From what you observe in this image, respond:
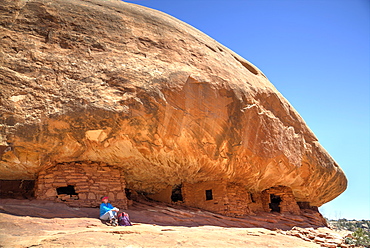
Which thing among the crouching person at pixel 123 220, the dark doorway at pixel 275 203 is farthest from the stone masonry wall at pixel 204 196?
the crouching person at pixel 123 220

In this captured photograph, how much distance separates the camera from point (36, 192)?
7367mm

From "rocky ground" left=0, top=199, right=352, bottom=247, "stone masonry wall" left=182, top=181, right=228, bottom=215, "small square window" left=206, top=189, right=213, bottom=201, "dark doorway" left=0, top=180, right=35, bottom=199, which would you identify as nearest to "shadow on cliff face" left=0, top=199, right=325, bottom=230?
"rocky ground" left=0, top=199, right=352, bottom=247

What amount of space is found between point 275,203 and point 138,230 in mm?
6774

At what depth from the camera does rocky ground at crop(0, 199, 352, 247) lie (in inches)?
198

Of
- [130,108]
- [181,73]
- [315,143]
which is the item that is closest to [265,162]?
[315,143]

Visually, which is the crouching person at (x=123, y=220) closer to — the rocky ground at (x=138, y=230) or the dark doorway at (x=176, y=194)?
the rocky ground at (x=138, y=230)

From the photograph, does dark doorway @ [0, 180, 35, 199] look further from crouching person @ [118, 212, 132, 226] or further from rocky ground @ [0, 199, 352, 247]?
crouching person @ [118, 212, 132, 226]

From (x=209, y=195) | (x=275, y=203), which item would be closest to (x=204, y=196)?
(x=209, y=195)

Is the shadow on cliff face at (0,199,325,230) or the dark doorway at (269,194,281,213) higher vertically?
the dark doorway at (269,194,281,213)

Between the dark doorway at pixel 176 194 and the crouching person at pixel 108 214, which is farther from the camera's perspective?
the dark doorway at pixel 176 194

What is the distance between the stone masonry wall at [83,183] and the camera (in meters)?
7.25

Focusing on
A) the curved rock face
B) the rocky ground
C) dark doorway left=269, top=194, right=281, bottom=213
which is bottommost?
the rocky ground

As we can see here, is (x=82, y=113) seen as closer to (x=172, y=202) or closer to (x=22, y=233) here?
(x=22, y=233)

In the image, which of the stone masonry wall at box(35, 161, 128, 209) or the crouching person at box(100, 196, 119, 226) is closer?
the crouching person at box(100, 196, 119, 226)
